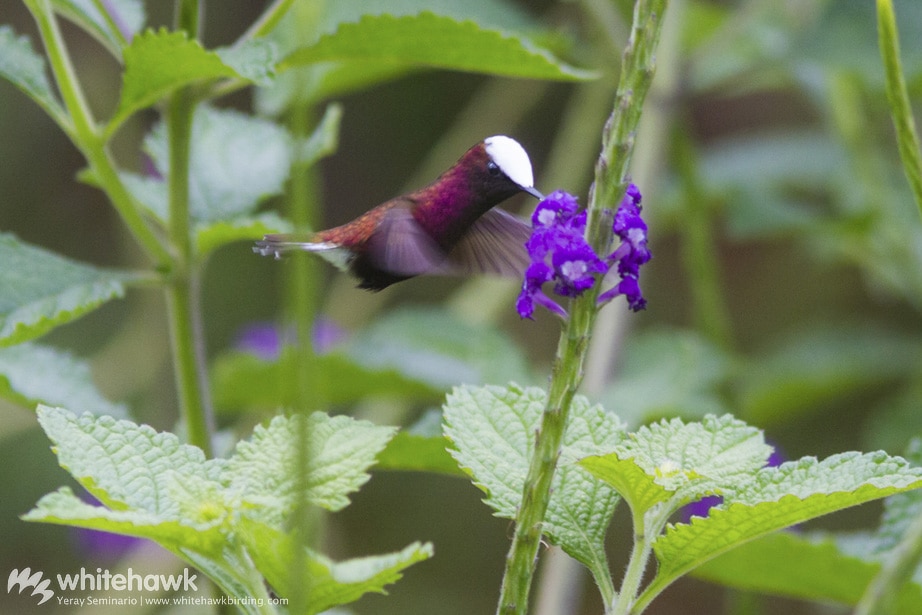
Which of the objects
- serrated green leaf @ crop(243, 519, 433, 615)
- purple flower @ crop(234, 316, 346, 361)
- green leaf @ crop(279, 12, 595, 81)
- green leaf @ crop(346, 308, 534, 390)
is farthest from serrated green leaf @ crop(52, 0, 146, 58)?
purple flower @ crop(234, 316, 346, 361)

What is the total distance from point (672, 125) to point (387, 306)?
5.50 ft

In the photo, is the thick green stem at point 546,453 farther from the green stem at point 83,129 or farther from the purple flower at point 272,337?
the purple flower at point 272,337

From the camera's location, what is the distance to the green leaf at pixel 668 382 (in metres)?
1.39

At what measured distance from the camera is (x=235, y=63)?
84 cm

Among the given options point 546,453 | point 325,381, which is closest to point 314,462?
point 546,453

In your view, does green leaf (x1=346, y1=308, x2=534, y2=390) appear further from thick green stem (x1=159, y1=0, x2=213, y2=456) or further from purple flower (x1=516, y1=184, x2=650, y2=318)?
purple flower (x1=516, y1=184, x2=650, y2=318)

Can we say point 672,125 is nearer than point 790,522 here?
No

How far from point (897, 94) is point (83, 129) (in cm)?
68

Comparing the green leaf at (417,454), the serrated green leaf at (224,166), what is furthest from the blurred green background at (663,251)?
the serrated green leaf at (224,166)

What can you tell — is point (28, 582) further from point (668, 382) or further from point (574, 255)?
point (668, 382)

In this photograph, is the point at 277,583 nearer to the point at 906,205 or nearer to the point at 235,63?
the point at 235,63

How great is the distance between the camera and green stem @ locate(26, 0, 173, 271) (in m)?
0.87

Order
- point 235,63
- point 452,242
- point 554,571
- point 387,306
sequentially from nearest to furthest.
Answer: point 235,63 → point 452,242 → point 554,571 → point 387,306

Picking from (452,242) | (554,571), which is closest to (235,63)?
(452,242)
